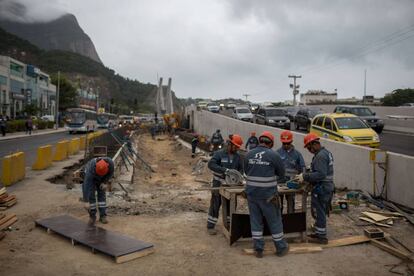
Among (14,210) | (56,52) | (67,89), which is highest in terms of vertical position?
(56,52)

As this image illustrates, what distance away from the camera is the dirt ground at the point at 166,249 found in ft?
21.0

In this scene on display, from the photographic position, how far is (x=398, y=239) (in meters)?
7.80

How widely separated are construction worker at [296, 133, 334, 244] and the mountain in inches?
4689

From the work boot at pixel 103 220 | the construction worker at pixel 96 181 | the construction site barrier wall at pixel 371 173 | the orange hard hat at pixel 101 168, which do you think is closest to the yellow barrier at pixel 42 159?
the construction worker at pixel 96 181

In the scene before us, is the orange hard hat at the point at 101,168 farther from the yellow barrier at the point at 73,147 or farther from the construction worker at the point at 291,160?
the yellow barrier at the point at 73,147

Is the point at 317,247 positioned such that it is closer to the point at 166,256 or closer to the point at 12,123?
the point at 166,256

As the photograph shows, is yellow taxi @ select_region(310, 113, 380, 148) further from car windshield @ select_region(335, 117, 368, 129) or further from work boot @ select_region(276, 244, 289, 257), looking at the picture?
work boot @ select_region(276, 244, 289, 257)

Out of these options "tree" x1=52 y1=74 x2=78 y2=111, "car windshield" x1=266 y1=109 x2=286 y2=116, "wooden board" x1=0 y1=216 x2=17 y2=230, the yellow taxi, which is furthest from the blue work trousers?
"tree" x1=52 y1=74 x2=78 y2=111

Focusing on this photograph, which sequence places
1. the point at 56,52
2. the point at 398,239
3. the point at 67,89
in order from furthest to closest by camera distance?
1. the point at 56,52
2. the point at 67,89
3. the point at 398,239

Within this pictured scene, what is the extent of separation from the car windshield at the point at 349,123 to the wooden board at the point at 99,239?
12.0m

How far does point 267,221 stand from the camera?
6.84 metres

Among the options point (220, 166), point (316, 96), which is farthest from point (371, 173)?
point (316, 96)

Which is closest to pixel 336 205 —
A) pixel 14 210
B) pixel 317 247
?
pixel 317 247

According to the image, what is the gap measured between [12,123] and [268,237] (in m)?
41.5
